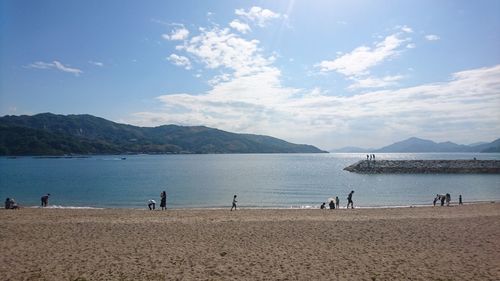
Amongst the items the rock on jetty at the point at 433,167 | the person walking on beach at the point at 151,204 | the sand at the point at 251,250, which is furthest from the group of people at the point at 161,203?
the rock on jetty at the point at 433,167

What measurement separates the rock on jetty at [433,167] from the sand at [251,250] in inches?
2869

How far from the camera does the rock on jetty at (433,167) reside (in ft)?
281

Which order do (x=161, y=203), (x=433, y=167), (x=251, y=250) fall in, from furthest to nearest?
(x=433, y=167), (x=161, y=203), (x=251, y=250)

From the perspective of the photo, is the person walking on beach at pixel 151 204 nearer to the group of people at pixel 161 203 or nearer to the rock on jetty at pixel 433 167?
the group of people at pixel 161 203

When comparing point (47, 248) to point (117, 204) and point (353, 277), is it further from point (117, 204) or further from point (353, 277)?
point (117, 204)

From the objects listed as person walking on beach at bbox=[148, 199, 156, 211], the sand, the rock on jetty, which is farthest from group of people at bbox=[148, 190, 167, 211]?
the rock on jetty

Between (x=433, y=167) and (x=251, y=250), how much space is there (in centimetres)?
8827

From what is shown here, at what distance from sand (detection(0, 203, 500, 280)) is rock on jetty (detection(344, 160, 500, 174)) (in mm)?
72866

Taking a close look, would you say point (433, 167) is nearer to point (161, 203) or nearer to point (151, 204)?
point (161, 203)

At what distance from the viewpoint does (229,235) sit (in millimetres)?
17500

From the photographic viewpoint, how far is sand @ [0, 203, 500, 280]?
11516mm

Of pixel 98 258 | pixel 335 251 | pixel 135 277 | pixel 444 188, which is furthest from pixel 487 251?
pixel 444 188

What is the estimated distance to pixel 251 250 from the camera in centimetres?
1452

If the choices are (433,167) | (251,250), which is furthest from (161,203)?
(433,167)
